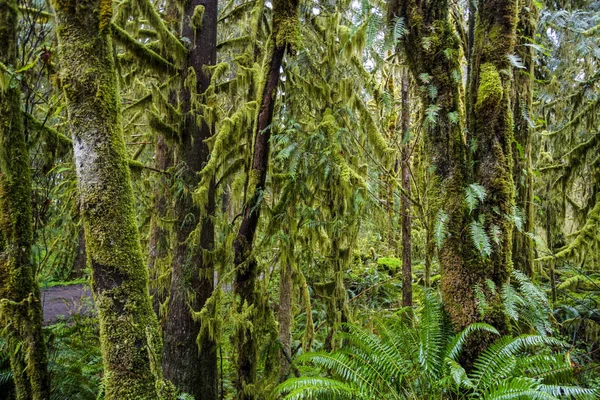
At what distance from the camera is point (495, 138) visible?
2.76 meters

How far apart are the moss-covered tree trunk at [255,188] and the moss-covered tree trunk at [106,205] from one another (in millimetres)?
857

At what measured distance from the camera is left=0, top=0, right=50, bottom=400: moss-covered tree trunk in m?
2.87

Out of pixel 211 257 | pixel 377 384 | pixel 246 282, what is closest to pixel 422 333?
pixel 377 384

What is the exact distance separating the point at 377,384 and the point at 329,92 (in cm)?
290

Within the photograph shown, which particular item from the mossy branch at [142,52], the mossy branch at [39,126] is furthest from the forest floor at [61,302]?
the mossy branch at [142,52]

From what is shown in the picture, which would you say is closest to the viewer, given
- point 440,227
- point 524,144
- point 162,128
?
point 440,227

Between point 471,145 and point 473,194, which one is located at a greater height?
point 471,145

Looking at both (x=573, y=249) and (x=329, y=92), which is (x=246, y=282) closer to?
(x=329, y=92)

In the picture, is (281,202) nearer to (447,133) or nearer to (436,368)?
(447,133)

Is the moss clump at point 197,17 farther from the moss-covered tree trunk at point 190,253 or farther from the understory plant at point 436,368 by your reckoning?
the understory plant at point 436,368

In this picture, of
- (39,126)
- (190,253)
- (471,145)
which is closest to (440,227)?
(471,145)

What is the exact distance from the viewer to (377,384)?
289 centimetres

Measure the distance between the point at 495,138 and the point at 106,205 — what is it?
9.19ft

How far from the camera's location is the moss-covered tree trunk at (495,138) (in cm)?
266
